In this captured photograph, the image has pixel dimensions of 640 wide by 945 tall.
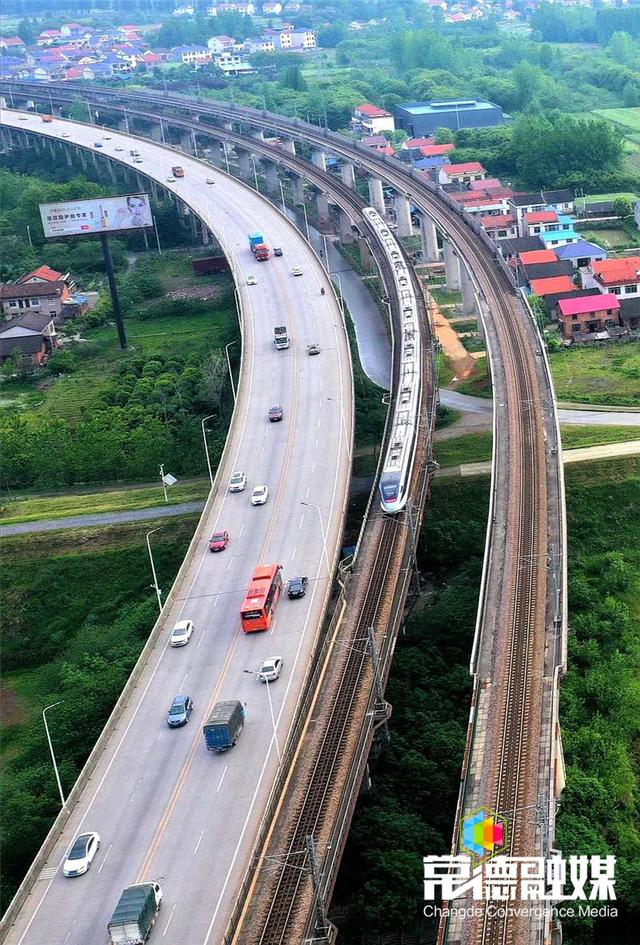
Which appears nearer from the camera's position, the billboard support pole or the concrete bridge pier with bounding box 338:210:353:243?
the billboard support pole

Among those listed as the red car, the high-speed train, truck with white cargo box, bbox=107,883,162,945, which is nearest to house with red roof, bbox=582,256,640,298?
the high-speed train

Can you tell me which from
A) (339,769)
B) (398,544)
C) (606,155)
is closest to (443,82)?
(606,155)

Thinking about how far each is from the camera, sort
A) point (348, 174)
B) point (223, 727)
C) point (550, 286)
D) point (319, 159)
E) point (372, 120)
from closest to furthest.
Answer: point (223, 727)
point (550, 286)
point (348, 174)
point (319, 159)
point (372, 120)

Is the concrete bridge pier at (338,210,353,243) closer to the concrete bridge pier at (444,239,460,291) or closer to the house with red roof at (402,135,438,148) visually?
the concrete bridge pier at (444,239,460,291)

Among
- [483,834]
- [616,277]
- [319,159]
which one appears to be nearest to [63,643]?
[483,834]

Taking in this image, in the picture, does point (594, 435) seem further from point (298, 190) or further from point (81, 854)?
point (298, 190)
